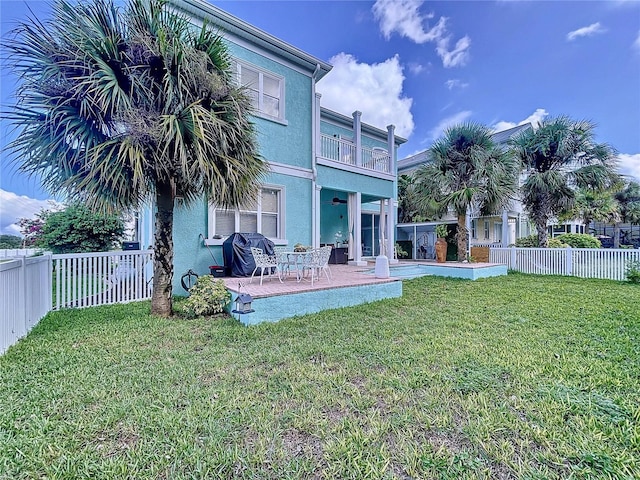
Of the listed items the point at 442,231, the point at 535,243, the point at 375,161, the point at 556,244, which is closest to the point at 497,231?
the point at 535,243

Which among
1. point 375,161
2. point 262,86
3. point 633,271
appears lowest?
point 633,271

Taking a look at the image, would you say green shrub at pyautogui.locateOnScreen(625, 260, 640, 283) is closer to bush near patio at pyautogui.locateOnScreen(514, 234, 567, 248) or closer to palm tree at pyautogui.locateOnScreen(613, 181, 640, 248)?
bush near patio at pyautogui.locateOnScreen(514, 234, 567, 248)

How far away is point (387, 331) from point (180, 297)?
5472mm

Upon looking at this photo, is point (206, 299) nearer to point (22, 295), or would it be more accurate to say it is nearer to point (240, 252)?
point (240, 252)

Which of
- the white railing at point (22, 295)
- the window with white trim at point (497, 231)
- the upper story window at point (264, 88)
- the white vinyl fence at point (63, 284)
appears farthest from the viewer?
the window with white trim at point (497, 231)

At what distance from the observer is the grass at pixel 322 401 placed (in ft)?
6.77

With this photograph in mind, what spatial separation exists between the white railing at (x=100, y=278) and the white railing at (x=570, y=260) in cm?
1457

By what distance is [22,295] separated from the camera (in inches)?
185

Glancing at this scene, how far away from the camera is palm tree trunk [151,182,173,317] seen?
19.2ft

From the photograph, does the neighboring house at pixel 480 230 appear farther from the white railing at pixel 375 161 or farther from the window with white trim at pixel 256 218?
the window with white trim at pixel 256 218

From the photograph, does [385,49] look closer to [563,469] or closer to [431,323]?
[431,323]

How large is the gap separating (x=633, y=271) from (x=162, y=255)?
14.6 m

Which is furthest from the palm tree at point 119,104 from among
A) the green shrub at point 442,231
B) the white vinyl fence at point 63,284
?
the green shrub at point 442,231

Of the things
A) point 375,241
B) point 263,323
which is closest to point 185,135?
point 263,323
